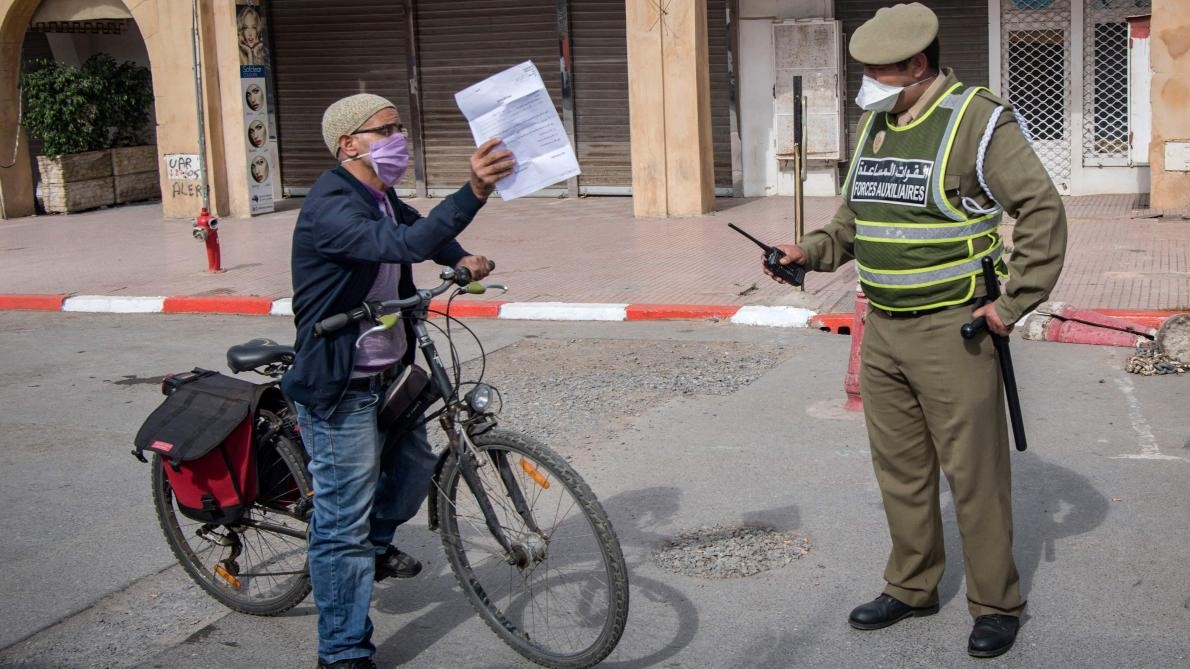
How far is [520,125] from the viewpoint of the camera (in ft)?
12.3

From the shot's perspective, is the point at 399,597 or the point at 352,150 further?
the point at 399,597

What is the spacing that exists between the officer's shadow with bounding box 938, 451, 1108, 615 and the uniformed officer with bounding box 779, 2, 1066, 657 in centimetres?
52

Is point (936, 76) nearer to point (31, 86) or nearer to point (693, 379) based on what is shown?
point (693, 379)

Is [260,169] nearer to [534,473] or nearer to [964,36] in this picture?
[964,36]

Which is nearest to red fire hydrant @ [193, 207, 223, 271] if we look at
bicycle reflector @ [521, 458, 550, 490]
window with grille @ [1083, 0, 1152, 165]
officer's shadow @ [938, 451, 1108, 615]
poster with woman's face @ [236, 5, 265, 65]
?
poster with woman's face @ [236, 5, 265, 65]

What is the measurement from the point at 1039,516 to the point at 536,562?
88.4 inches

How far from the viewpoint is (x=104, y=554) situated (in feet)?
17.9

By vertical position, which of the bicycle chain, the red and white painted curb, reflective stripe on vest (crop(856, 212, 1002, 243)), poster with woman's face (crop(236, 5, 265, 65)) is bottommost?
the bicycle chain

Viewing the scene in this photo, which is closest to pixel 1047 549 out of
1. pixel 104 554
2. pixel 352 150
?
pixel 352 150

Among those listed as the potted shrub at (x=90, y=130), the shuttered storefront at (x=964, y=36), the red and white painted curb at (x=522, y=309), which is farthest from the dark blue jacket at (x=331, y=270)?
the potted shrub at (x=90, y=130)

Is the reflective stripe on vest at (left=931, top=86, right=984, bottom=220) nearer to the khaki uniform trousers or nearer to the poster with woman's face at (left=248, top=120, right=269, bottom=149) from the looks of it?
the khaki uniform trousers

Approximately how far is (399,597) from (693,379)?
3416 millimetres

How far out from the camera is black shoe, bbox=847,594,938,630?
4.36 meters

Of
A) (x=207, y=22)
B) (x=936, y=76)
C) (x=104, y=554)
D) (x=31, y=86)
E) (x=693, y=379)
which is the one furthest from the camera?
(x=31, y=86)
